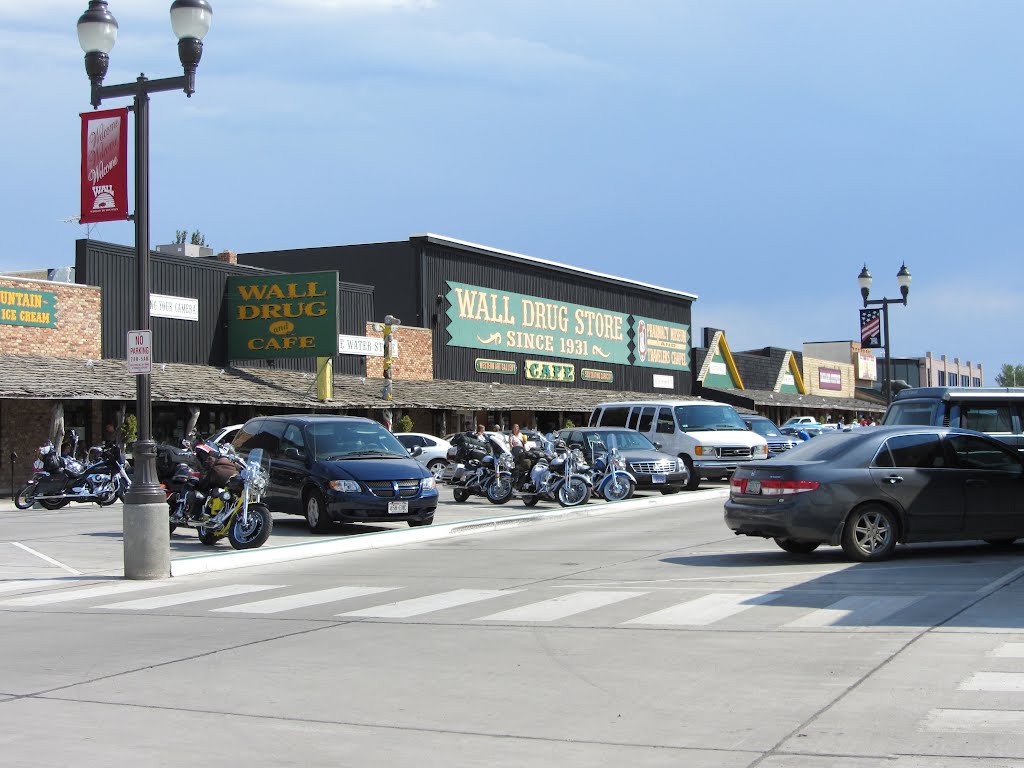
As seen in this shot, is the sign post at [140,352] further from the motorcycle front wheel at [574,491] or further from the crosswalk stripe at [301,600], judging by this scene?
the motorcycle front wheel at [574,491]

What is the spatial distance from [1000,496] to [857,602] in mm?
4336

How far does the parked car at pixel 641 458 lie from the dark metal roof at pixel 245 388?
9.88 m

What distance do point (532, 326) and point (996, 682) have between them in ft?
154

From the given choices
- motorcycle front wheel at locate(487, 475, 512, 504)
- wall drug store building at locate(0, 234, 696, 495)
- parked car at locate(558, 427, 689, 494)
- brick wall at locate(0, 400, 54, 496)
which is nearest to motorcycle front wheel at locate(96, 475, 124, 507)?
wall drug store building at locate(0, 234, 696, 495)

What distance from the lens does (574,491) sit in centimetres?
2400

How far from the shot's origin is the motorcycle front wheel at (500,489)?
83.1 feet

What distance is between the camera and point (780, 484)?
1376 cm

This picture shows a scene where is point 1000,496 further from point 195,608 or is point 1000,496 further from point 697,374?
point 697,374

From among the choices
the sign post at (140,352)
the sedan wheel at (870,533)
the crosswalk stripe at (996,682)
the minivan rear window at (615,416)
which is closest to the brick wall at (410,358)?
the minivan rear window at (615,416)

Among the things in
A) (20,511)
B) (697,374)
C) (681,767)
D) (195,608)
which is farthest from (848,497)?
(697,374)

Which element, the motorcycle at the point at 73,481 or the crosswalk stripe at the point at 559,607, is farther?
the motorcycle at the point at 73,481

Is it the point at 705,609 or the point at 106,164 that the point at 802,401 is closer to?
the point at 106,164

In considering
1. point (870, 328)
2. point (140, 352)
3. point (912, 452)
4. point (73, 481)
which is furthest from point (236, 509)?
point (870, 328)

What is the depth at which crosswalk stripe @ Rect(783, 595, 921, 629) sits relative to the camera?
32.1ft
